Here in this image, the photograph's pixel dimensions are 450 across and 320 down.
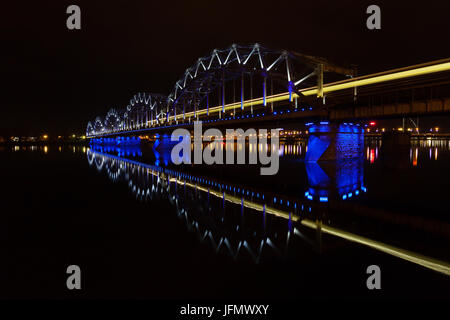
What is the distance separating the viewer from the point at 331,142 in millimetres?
32250

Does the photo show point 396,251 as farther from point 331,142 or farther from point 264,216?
point 331,142

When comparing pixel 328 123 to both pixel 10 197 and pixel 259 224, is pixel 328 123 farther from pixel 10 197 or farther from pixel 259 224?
pixel 10 197

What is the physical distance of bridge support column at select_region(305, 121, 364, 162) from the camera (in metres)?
32.2

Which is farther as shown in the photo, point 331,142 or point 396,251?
point 331,142

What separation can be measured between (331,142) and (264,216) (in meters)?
23.7

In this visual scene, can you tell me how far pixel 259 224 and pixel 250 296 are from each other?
4683 millimetres

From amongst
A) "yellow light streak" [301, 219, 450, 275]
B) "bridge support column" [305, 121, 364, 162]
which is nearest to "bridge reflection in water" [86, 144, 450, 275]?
"yellow light streak" [301, 219, 450, 275]

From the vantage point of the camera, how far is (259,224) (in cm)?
1013

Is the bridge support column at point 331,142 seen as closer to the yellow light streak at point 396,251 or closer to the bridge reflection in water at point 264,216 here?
the bridge reflection in water at point 264,216

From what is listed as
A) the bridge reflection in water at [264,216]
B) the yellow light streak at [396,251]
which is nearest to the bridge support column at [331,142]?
the bridge reflection in water at [264,216]

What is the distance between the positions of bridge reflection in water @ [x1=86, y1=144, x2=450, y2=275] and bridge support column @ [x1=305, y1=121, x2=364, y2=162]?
13.2m

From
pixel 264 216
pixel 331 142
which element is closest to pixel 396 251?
pixel 264 216

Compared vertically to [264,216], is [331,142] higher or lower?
higher
